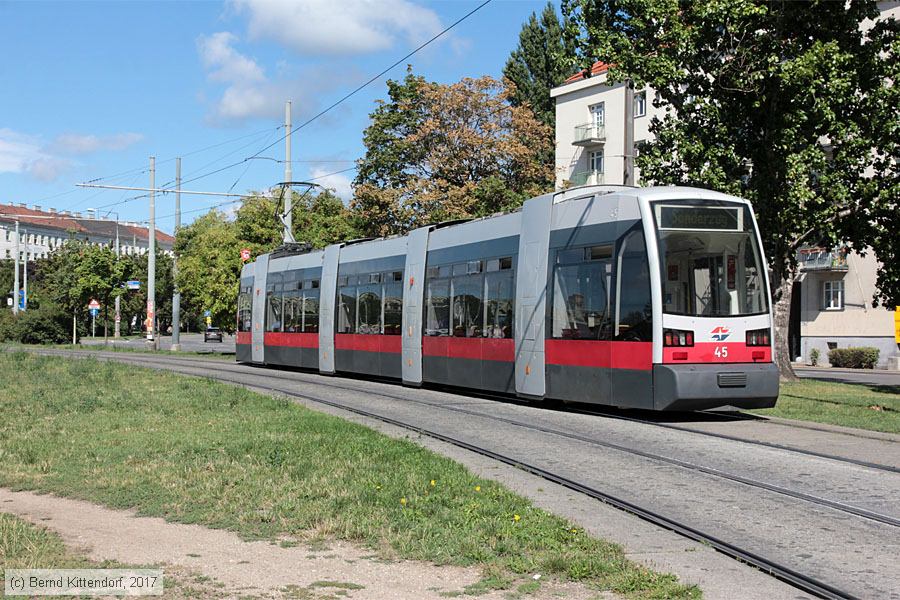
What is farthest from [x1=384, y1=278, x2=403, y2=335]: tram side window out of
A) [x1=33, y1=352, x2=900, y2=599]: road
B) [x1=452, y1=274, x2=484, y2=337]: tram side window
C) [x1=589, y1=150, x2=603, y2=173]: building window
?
[x1=589, y1=150, x2=603, y2=173]: building window

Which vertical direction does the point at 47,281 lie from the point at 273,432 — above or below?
above

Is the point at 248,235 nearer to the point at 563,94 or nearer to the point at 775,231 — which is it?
the point at 563,94

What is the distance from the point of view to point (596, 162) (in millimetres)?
60688

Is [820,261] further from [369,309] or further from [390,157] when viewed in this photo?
[369,309]

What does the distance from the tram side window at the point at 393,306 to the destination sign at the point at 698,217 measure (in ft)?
31.6

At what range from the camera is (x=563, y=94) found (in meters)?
62.7

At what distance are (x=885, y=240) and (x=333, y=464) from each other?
→ 64.8 ft

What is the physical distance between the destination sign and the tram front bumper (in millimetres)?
2060

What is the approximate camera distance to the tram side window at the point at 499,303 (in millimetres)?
19391

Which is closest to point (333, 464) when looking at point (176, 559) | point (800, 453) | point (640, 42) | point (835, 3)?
point (176, 559)

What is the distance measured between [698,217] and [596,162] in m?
45.7

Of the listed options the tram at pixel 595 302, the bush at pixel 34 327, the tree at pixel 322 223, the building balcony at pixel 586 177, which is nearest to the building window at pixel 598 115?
the building balcony at pixel 586 177

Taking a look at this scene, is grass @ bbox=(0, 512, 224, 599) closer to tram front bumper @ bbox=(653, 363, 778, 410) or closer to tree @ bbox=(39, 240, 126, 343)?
tram front bumper @ bbox=(653, 363, 778, 410)

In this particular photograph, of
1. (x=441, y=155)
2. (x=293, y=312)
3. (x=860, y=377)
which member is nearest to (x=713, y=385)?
(x=293, y=312)
